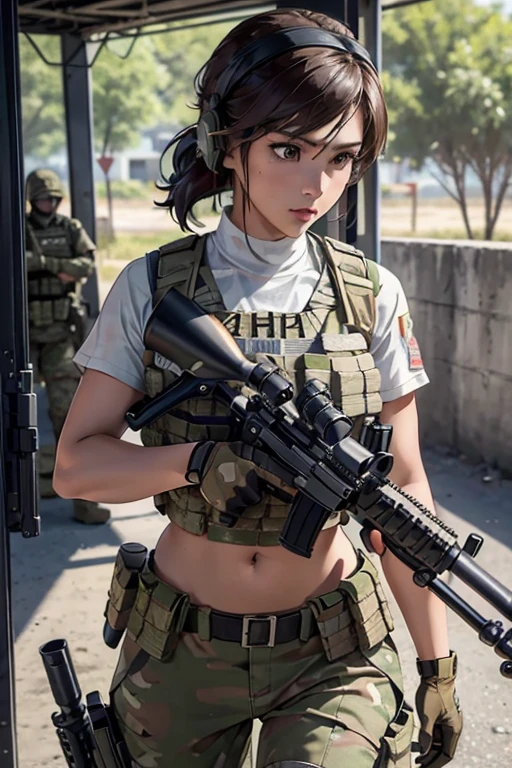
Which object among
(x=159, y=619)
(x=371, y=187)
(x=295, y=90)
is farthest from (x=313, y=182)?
(x=371, y=187)

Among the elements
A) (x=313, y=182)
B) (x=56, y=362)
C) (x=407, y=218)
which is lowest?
(x=56, y=362)

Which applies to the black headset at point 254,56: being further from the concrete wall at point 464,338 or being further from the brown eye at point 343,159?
the concrete wall at point 464,338

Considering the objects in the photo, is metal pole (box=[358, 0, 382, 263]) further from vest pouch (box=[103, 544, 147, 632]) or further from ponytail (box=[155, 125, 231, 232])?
vest pouch (box=[103, 544, 147, 632])

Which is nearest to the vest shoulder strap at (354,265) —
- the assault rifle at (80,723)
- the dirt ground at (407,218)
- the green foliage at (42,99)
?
the assault rifle at (80,723)

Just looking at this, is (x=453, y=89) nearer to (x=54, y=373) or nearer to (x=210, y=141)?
(x=54, y=373)

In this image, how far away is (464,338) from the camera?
6434mm

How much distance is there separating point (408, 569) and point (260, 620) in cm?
30

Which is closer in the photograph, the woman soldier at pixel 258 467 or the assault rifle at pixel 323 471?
the assault rifle at pixel 323 471

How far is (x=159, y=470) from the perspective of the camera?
1.61 m

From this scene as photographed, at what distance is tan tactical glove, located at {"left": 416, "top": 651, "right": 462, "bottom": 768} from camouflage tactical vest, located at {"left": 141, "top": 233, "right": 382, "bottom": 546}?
1.09ft

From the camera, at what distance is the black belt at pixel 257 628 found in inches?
65.6

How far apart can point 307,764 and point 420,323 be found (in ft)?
18.5

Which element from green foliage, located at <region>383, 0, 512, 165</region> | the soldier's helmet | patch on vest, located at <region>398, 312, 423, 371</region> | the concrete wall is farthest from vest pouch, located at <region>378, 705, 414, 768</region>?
green foliage, located at <region>383, 0, 512, 165</region>

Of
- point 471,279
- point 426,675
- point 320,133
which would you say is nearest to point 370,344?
point 320,133
